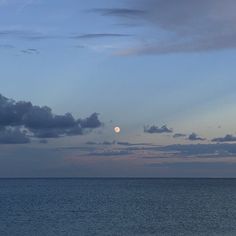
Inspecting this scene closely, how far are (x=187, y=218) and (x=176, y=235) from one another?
82.3 ft

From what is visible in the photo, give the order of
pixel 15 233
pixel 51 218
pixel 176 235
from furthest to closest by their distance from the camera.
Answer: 1. pixel 51 218
2. pixel 15 233
3. pixel 176 235

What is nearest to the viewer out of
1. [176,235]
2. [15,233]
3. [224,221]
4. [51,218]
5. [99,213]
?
[176,235]

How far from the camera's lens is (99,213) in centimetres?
11144

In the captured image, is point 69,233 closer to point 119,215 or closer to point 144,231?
point 144,231

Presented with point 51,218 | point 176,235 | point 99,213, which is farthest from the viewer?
point 99,213

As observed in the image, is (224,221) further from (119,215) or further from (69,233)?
(69,233)

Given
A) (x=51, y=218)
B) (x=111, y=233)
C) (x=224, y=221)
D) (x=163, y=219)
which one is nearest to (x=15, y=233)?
(x=111, y=233)

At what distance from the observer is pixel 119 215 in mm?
104500

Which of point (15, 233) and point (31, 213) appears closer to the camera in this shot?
point (15, 233)

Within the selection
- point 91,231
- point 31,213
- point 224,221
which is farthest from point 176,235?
point 31,213

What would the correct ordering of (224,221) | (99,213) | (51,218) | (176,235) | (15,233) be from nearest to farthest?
1. (176,235)
2. (15,233)
3. (224,221)
4. (51,218)
5. (99,213)

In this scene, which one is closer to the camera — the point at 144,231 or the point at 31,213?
the point at 144,231

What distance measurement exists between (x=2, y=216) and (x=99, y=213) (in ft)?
62.5

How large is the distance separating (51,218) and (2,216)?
11.2 metres
